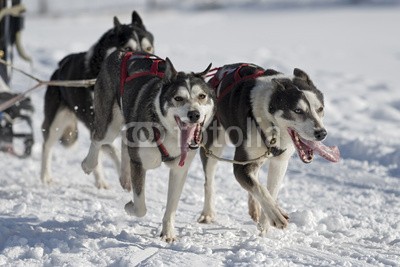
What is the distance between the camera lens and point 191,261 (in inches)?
159

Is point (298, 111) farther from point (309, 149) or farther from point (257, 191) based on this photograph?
point (257, 191)

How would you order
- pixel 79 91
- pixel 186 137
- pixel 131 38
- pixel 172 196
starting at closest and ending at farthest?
pixel 186 137 < pixel 172 196 < pixel 131 38 < pixel 79 91

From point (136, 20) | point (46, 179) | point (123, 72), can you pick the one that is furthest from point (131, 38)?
point (46, 179)

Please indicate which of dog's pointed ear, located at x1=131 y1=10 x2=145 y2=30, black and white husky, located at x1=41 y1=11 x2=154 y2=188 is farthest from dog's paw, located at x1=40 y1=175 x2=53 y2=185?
dog's pointed ear, located at x1=131 y1=10 x2=145 y2=30

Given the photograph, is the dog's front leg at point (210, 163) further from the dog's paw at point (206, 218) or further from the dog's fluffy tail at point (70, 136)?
the dog's fluffy tail at point (70, 136)

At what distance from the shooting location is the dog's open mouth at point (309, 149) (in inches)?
169

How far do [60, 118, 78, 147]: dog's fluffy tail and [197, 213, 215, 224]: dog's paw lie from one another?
1889 millimetres

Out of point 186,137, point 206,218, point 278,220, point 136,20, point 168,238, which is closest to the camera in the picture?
point 186,137

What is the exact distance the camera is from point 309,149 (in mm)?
4332

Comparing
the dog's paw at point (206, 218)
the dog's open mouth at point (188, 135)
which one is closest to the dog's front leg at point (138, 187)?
→ the dog's open mouth at point (188, 135)

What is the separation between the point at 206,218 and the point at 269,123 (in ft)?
3.36

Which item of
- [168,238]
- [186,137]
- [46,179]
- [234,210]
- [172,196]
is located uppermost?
[186,137]

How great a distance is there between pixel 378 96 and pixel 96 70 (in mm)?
6391

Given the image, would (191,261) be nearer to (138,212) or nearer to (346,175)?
(138,212)
